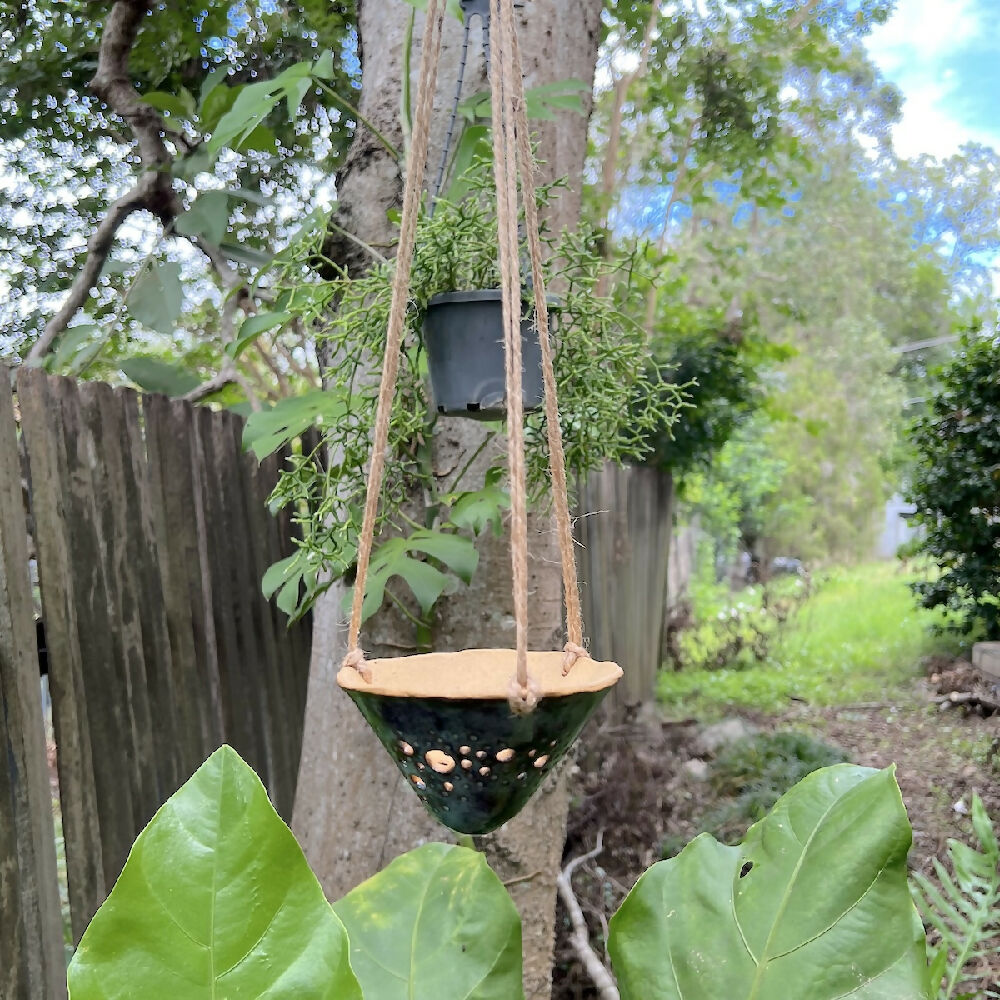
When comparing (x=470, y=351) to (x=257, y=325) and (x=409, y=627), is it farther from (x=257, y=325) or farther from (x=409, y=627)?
(x=409, y=627)

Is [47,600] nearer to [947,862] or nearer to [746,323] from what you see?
[947,862]

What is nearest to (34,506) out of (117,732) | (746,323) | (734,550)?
(117,732)

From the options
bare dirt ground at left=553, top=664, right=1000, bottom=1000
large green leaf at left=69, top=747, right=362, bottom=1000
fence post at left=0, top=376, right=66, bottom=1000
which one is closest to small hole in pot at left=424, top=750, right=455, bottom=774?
large green leaf at left=69, top=747, right=362, bottom=1000

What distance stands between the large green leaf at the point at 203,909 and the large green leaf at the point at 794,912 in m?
0.30

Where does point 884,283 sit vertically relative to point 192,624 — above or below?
above

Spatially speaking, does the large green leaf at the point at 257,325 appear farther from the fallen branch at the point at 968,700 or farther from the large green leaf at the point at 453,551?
the fallen branch at the point at 968,700

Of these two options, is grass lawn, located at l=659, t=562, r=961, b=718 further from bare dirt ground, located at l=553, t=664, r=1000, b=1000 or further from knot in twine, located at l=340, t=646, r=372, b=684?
knot in twine, located at l=340, t=646, r=372, b=684

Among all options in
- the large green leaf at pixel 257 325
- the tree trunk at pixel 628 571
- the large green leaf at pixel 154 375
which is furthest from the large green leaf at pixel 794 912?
the tree trunk at pixel 628 571

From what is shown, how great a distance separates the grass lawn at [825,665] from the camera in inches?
191

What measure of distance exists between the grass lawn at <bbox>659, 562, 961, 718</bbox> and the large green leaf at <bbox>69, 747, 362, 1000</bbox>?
4.31 meters

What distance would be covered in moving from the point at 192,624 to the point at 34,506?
445mm

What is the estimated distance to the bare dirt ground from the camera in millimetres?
2732

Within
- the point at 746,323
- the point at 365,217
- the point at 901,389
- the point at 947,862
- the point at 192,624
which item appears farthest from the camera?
the point at 901,389

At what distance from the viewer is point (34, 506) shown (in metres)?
1.38
